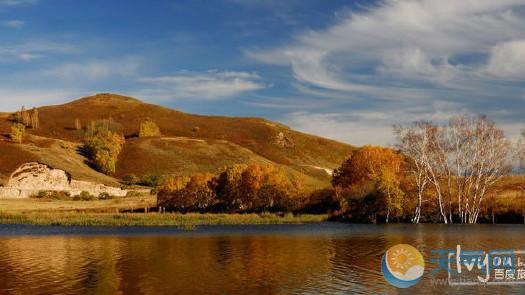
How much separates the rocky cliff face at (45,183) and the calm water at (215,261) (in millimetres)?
76667

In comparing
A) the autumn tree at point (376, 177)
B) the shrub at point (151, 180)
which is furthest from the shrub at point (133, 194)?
the autumn tree at point (376, 177)

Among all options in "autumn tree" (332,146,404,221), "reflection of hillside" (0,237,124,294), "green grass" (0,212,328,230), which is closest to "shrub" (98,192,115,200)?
"green grass" (0,212,328,230)

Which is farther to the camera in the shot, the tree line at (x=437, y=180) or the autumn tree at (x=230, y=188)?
the autumn tree at (x=230, y=188)

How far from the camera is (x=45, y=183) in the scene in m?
140

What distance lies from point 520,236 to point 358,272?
27.6 meters

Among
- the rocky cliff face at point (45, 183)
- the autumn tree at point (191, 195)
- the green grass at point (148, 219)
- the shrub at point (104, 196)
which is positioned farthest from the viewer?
the rocky cliff face at point (45, 183)

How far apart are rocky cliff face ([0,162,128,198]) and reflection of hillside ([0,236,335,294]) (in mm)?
85747

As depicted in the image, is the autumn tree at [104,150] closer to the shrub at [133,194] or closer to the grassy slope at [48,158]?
Answer: the grassy slope at [48,158]

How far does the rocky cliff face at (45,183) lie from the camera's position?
134 m

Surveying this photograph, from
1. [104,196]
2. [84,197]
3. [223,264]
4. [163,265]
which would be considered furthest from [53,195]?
[223,264]

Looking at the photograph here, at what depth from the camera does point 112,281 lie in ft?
91.8

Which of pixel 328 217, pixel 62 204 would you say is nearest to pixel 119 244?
pixel 328 217

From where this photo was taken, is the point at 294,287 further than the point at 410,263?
No

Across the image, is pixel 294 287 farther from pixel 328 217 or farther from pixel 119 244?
pixel 328 217
